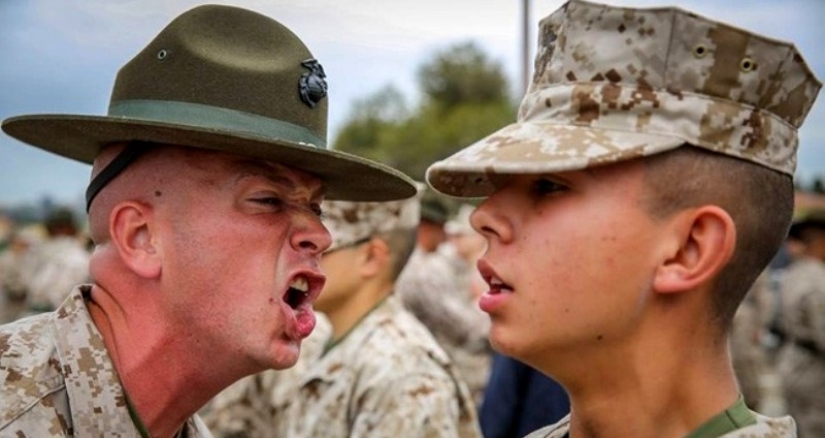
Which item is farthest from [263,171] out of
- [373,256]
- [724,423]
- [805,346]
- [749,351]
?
[749,351]

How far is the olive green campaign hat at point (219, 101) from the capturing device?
8.68 ft

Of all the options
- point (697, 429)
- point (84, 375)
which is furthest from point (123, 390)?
point (697, 429)

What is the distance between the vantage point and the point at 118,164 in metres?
2.75

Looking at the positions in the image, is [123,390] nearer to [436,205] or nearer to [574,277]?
[574,277]

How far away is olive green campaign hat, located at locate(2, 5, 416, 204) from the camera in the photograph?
2.64m

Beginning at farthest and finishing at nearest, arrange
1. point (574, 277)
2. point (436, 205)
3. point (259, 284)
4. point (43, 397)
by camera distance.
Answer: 1. point (436, 205)
2. point (259, 284)
3. point (43, 397)
4. point (574, 277)

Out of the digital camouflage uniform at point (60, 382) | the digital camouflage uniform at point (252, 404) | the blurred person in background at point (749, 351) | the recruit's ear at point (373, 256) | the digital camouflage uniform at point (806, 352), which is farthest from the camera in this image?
the blurred person in background at point (749, 351)

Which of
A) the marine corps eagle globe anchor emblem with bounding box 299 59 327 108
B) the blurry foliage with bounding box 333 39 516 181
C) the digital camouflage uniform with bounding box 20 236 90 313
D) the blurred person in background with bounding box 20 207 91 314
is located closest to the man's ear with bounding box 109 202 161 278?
the marine corps eagle globe anchor emblem with bounding box 299 59 327 108

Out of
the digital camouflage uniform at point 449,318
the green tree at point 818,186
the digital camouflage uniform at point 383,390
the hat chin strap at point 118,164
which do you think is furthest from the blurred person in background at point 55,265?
the green tree at point 818,186

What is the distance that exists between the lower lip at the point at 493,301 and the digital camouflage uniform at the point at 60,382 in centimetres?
97

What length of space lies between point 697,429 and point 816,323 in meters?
7.83

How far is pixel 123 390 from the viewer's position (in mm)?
2609

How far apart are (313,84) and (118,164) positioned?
1.87ft

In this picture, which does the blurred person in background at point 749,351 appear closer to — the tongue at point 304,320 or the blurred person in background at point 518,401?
the blurred person in background at point 518,401
